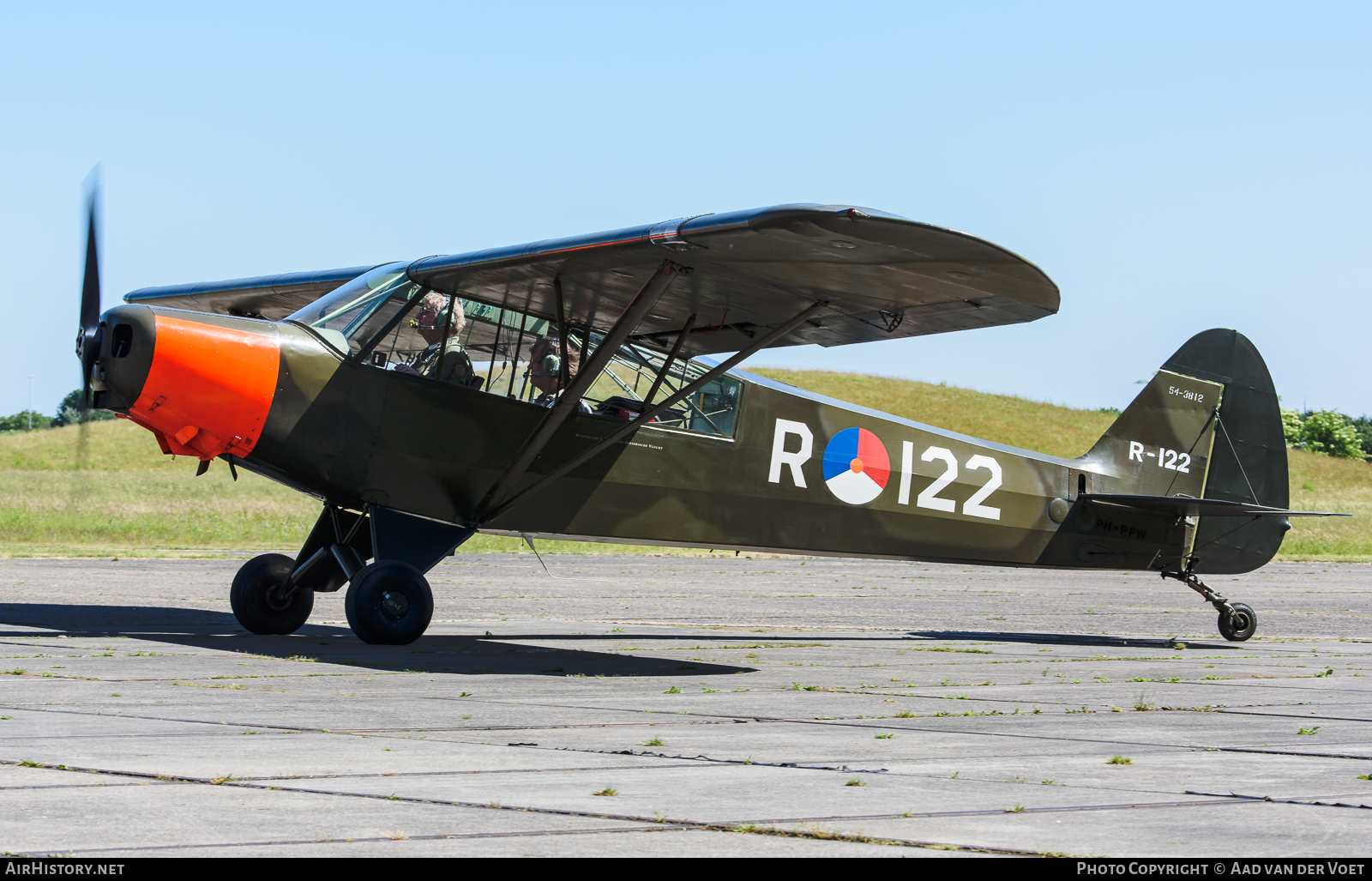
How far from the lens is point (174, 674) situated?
8.29 m

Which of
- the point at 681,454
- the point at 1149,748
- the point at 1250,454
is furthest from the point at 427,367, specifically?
the point at 1250,454

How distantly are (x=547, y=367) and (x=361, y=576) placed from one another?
94.6 inches

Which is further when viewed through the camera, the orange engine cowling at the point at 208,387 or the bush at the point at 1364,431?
the bush at the point at 1364,431

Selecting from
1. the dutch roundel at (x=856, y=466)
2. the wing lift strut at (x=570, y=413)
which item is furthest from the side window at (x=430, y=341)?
the dutch roundel at (x=856, y=466)

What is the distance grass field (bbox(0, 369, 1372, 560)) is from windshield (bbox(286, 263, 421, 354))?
2.23 m

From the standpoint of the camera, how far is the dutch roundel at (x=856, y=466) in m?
12.7

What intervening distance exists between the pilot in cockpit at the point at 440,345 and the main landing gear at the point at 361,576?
120 centimetres

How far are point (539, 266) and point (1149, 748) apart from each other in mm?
5997

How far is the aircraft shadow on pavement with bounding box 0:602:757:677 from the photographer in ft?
30.6

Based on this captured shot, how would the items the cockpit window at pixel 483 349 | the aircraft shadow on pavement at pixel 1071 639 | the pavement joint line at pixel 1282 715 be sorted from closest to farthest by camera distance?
1. the pavement joint line at pixel 1282 715
2. the cockpit window at pixel 483 349
3. the aircraft shadow on pavement at pixel 1071 639

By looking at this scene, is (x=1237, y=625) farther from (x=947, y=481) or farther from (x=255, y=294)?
(x=255, y=294)

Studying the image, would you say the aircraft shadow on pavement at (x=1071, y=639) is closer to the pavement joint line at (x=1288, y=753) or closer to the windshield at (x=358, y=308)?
the windshield at (x=358, y=308)

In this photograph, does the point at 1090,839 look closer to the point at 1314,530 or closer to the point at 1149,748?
the point at 1149,748

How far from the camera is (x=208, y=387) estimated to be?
955cm
